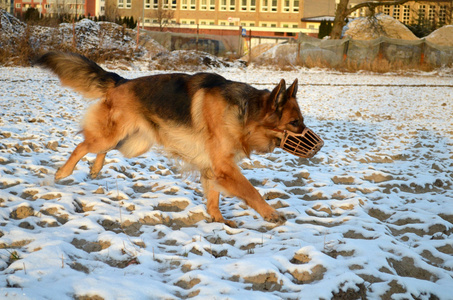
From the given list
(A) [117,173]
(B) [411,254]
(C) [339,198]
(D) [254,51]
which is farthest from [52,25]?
(B) [411,254]

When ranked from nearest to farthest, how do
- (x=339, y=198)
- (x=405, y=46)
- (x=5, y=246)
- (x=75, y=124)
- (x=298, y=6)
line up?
(x=5, y=246) < (x=339, y=198) < (x=75, y=124) < (x=405, y=46) < (x=298, y=6)

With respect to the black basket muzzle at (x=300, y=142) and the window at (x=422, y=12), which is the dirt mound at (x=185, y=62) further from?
the window at (x=422, y=12)

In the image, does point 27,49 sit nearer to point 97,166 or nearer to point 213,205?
point 97,166

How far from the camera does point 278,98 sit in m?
4.18

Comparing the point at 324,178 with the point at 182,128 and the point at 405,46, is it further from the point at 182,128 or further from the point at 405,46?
the point at 405,46

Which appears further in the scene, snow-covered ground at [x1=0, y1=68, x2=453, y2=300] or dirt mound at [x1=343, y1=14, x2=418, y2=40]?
dirt mound at [x1=343, y1=14, x2=418, y2=40]

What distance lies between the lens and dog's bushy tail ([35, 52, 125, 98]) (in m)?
5.14

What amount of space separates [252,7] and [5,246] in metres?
66.1

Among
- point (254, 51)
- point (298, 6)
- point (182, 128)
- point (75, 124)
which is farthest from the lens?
point (298, 6)

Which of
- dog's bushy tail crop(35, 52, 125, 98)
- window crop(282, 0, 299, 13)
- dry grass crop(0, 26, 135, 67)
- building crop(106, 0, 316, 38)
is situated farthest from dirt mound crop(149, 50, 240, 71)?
window crop(282, 0, 299, 13)

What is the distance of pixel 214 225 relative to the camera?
14.3 ft

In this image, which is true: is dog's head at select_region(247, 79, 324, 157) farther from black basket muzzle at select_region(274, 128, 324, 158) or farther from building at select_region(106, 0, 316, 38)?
building at select_region(106, 0, 316, 38)

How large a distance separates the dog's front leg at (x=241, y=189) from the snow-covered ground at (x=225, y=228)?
0.16m

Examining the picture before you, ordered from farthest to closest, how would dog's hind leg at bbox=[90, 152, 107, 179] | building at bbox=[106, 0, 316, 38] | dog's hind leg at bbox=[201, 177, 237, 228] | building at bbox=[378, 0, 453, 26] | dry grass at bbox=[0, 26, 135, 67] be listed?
building at bbox=[106, 0, 316, 38] < building at bbox=[378, 0, 453, 26] < dry grass at bbox=[0, 26, 135, 67] < dog's hind leg at bbox=[90, 152, 107, 179] < dog's hind leg at bbox=[201, 177, 237, 228]
